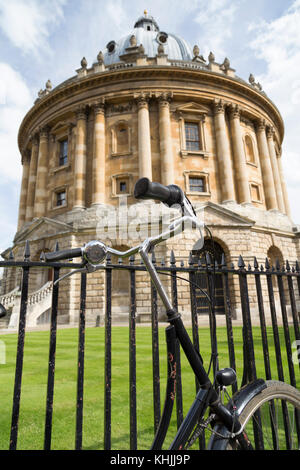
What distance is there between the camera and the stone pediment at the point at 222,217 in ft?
69.0

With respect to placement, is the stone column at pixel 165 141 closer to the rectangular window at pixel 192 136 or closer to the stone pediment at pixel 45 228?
the rectangular window at pixel 192 136

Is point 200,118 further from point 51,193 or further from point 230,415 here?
point 230,415

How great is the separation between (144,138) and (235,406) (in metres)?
23.1

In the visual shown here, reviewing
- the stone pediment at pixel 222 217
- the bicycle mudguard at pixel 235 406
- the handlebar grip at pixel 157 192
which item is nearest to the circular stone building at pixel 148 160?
the stone pediment at pixel 222 217

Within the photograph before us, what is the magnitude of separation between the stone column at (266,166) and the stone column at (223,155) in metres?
4.50

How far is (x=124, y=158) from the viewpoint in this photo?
24078 mm

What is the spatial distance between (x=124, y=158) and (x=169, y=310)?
77.1 feet


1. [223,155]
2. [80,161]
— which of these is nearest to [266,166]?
[223,155]

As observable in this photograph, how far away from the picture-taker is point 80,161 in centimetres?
2403

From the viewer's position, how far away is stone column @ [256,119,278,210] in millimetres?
25812

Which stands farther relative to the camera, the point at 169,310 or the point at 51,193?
the point at 51,193

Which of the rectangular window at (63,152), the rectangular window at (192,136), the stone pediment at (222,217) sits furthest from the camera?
the rectangular window at (63,152)

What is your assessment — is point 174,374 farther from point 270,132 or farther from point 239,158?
point 270,132
